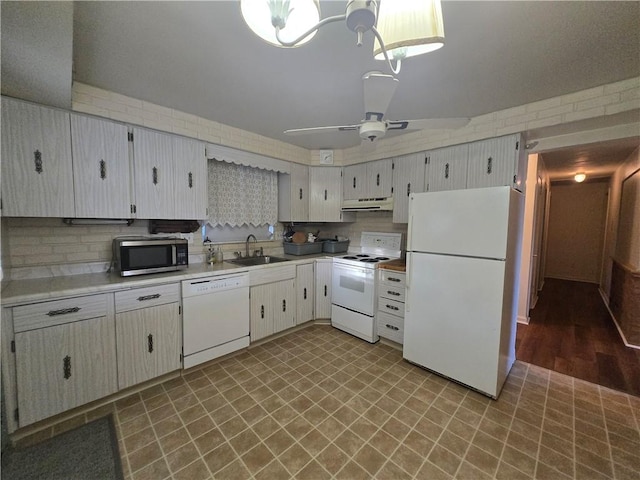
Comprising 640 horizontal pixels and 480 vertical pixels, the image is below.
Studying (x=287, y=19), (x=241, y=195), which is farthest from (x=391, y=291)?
(x=287, y=19)

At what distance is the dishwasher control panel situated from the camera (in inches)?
90.3

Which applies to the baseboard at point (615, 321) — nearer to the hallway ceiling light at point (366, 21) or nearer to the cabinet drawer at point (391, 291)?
the cabinet drawer at point (391, 291)

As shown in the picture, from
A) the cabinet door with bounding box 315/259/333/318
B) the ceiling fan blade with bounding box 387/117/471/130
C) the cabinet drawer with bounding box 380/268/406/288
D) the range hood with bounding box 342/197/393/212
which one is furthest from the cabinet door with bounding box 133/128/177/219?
the cabinet drawer with bounding box 380/268/406/288

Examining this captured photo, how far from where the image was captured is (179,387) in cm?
218

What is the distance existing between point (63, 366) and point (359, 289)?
2615 mm

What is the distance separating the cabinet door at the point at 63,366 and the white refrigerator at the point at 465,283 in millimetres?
2553

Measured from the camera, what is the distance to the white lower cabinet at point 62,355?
162cm

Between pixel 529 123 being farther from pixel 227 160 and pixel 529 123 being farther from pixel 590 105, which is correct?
pixel 227 160

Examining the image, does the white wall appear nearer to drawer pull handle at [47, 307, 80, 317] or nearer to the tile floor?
the tile floor

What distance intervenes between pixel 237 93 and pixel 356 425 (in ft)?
9.01

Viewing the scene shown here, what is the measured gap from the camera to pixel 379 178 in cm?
341

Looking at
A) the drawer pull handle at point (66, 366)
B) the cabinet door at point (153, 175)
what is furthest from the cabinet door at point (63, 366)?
the cabinet door at point (153, 175)

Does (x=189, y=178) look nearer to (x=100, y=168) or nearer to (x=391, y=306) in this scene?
(x=100, y=168)

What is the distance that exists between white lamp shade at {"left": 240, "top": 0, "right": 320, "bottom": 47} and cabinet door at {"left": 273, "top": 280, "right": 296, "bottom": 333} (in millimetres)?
2448
